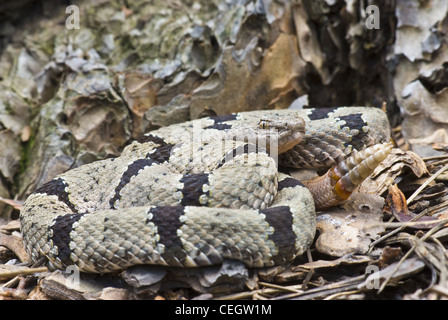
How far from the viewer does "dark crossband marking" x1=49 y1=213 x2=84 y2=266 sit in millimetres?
3271

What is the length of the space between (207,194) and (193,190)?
0.40 ft

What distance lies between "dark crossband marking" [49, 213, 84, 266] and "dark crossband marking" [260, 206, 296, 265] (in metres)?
1.43

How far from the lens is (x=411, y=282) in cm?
277

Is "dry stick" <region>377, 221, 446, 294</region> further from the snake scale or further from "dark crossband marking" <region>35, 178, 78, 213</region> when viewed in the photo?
"dark crossband marking" <region>35, 178, 78, 213</region>

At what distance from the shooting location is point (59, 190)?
404 centimetres

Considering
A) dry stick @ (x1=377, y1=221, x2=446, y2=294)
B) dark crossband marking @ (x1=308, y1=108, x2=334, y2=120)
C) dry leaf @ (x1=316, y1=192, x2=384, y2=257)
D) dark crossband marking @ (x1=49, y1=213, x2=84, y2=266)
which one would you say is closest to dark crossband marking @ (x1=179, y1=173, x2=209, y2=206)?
dark crossband marking @ (x1=49, y1=213, x2=84, y2=266)

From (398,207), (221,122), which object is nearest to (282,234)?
(398,207)

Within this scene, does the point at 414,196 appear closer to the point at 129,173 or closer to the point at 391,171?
the point at 391,171

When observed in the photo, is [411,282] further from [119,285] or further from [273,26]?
[273,26]

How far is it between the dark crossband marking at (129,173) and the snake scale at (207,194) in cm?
1

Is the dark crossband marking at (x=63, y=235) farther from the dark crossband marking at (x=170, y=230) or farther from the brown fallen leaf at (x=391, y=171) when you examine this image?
the brown fallen leaf at (x=391, y=171)

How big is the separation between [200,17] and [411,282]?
404 cm

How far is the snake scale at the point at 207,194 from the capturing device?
2.97m

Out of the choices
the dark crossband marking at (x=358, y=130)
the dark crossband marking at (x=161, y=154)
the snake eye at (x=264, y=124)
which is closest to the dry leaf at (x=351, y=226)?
the dark crossband marking at (x=358, y=130)
